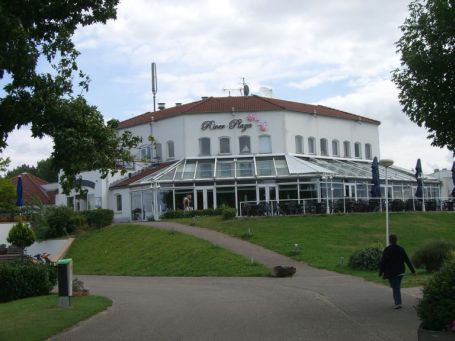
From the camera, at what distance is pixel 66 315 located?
13.5 metres

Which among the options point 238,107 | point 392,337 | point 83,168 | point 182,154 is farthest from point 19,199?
point 392,337

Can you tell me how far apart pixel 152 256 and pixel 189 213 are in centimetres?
1319

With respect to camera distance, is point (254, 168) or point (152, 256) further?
point (254, 168)

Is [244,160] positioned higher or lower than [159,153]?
lower

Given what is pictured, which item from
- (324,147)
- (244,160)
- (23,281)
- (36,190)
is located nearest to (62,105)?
(23,281)

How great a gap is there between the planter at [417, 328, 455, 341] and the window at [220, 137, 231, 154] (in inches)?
1717

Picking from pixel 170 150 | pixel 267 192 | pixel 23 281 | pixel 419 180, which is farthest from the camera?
pixel 170 150

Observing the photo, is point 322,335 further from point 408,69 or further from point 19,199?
point 19,199

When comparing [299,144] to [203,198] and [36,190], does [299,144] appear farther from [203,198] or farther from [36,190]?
[36,190]

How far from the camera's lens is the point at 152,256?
1145 inches

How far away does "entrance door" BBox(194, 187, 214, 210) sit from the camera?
4631 centimetres

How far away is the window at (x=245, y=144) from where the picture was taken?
168 ft

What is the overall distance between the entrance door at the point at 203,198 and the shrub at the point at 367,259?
23.6 meters

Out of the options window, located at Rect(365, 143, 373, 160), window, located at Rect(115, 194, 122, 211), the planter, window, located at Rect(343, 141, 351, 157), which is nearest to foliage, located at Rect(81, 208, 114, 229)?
window, located at Rect(115, 194, 122, 211)
